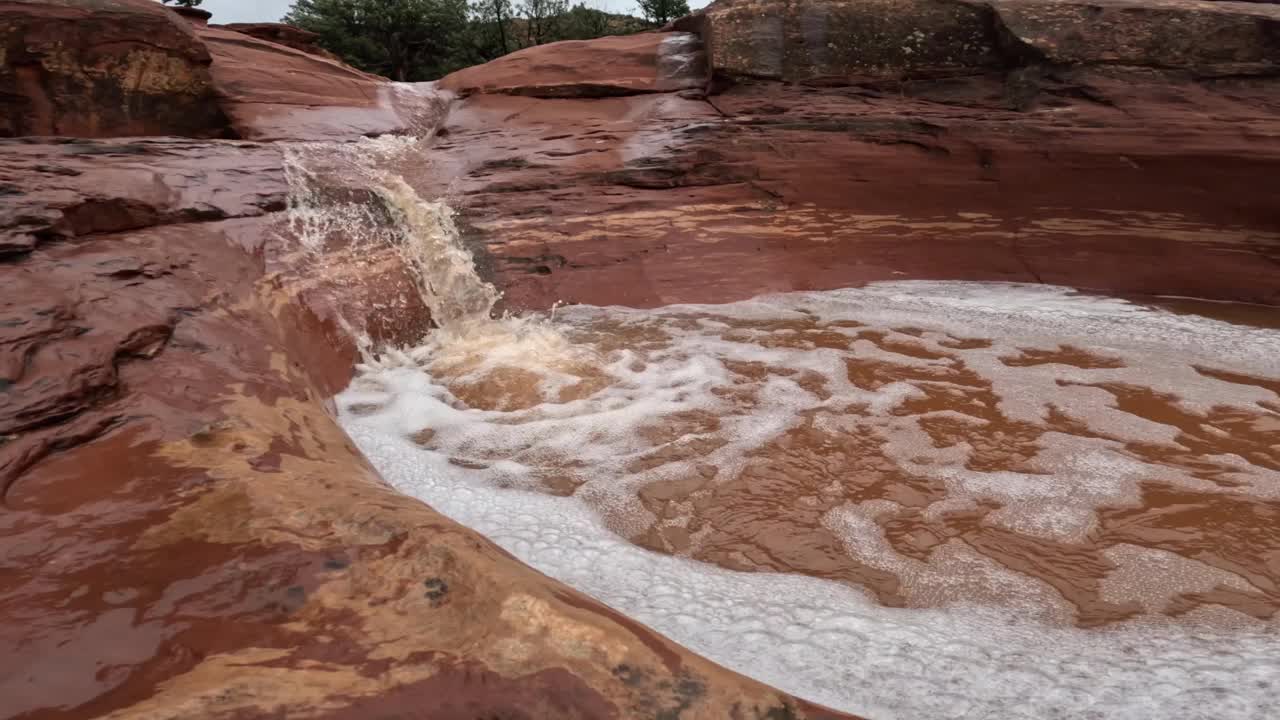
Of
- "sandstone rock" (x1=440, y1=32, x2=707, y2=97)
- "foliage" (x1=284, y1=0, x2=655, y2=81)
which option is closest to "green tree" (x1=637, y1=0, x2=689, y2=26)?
"foliage" (x1=284, y1=0, x2=655, y2=81)

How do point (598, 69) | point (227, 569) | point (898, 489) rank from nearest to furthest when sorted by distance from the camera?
point (227, 569) → point (898, 489) → point (598, 69)

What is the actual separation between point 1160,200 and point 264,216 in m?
5.87

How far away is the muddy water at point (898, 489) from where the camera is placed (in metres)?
1.79

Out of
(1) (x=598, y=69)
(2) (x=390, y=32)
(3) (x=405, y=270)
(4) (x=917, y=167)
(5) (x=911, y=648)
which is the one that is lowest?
(5) (x=911, y=648)

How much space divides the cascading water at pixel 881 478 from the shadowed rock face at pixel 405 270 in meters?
0.47

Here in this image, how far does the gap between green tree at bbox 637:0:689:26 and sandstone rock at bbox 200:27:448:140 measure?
44.3 ft

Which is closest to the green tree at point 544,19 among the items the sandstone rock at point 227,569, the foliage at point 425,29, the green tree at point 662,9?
the foliage at point 425,29

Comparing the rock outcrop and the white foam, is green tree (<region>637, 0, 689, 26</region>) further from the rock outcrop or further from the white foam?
the white foam

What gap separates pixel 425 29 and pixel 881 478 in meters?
17.8

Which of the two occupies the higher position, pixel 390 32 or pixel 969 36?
pixel 390 32

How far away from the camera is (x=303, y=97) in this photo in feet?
21.3

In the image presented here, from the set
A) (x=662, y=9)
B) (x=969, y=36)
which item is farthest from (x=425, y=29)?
(x=969, y=36)

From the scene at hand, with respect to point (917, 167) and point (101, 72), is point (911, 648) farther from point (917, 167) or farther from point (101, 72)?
point (101, 72)

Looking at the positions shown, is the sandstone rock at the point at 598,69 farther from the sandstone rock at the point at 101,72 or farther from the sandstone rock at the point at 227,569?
the sandstone rock at the point at 227,569
